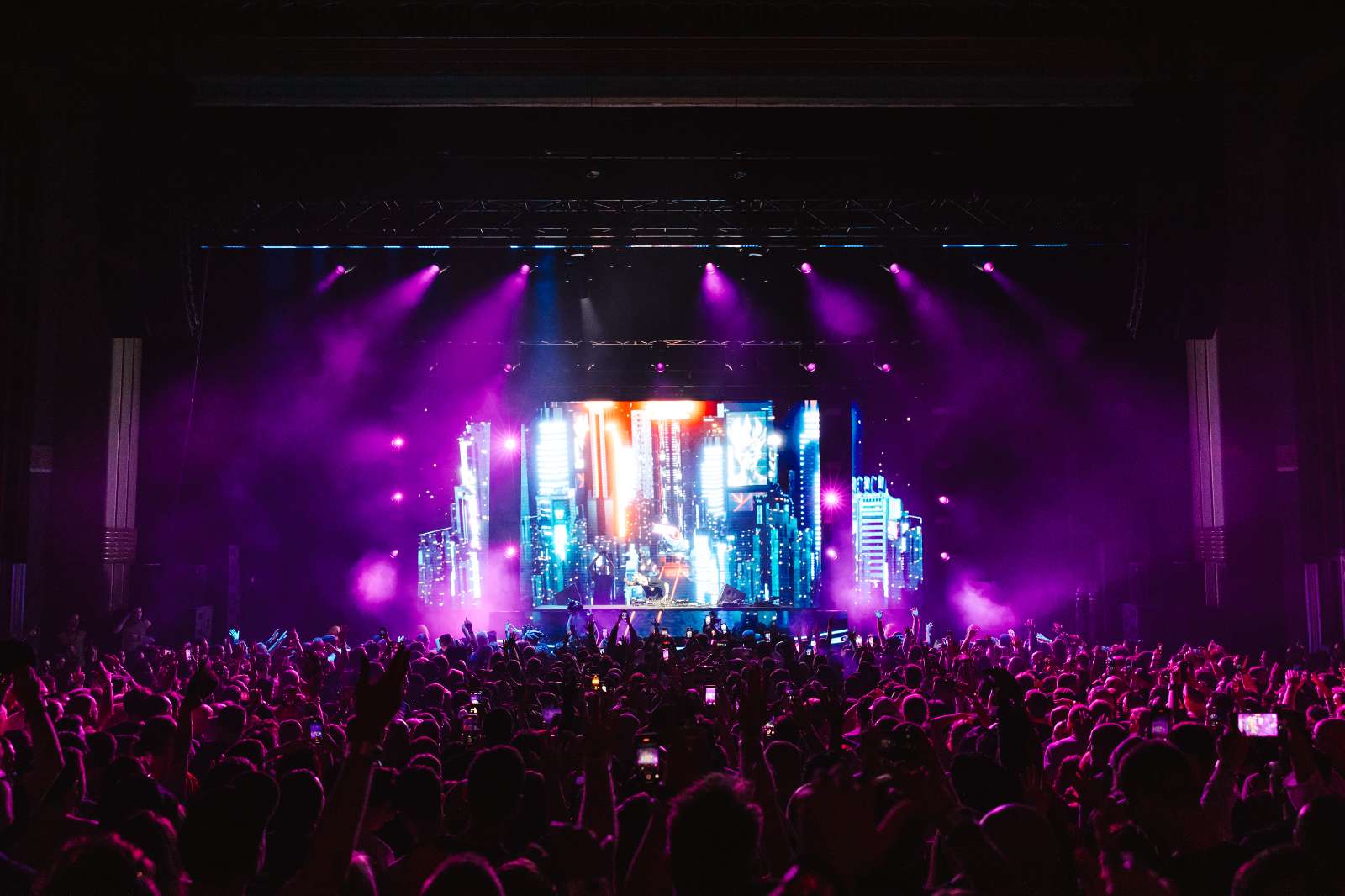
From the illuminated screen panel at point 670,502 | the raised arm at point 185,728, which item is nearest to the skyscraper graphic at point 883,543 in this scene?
the illuminated screen panel at point 670,502

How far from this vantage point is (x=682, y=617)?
974 inches

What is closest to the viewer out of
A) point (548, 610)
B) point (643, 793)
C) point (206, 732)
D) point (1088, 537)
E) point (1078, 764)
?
point (643, 793)

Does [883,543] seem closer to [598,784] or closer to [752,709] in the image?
[752,709]

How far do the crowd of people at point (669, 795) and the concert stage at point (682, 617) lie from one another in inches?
631

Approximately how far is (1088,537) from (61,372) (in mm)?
15584

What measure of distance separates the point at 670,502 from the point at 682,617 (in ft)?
9.00

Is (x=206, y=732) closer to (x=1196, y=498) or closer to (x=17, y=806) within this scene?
(x=17, y=806)

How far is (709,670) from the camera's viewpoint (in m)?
10.1

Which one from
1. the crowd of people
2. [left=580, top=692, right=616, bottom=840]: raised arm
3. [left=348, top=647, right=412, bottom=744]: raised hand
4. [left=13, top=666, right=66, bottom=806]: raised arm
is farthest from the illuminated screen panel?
[left=348, top=647, right=412, bottom=744]: raised hand

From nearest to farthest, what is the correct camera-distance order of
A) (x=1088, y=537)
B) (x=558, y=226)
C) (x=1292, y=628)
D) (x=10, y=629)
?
(x=10, y=629) → (x=1292, y=628) → (x=558, y=226) → (x=1088, y=537)

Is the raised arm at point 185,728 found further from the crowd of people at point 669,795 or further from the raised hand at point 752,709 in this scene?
the raised hand at point 752,709

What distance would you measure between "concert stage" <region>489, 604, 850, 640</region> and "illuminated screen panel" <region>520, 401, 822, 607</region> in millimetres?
697

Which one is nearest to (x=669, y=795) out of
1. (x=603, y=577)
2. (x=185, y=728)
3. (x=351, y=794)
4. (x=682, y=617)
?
(x=351, y=794)

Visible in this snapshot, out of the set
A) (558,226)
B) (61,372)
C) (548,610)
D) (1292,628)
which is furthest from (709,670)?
(548,610)
